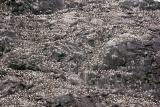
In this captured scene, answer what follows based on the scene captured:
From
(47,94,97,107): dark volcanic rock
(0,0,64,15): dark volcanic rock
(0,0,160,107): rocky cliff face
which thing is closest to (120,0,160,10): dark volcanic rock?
(0,0,160,107): rocky cliff face

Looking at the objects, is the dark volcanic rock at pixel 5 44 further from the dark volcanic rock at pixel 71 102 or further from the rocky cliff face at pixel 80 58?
the dark volcanic rock at pixel 71 102

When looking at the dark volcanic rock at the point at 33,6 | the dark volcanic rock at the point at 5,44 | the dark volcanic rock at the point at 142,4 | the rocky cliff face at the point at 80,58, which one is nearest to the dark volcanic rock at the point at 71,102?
the rocky cliff face at the point at 80,58

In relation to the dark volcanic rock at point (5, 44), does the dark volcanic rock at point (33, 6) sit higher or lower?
higher

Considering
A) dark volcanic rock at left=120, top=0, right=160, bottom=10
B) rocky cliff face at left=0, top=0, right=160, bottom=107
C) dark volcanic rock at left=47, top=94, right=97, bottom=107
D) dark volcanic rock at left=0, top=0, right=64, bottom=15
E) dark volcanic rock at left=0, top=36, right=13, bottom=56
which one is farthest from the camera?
dark volcanic rock at left=120, top=0, right=160, bottom=10

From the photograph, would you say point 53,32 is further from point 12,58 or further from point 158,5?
point 158,5

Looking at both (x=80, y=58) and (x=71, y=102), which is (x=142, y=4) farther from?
(x=71, y=102)

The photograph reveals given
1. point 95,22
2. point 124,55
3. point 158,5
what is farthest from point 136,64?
point 158,5

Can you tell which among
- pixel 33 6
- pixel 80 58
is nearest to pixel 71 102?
pixel 80 58

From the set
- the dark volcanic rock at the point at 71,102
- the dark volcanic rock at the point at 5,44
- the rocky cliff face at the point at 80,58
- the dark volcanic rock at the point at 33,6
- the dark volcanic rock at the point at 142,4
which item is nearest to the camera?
the dark volcanic rock at the point at 71,102

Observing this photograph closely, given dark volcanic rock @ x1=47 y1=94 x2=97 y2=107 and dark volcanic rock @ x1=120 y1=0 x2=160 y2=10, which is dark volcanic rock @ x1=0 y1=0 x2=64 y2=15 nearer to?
dark volcanic rock @ x1=120 y1=0 x2=160 y2=10
